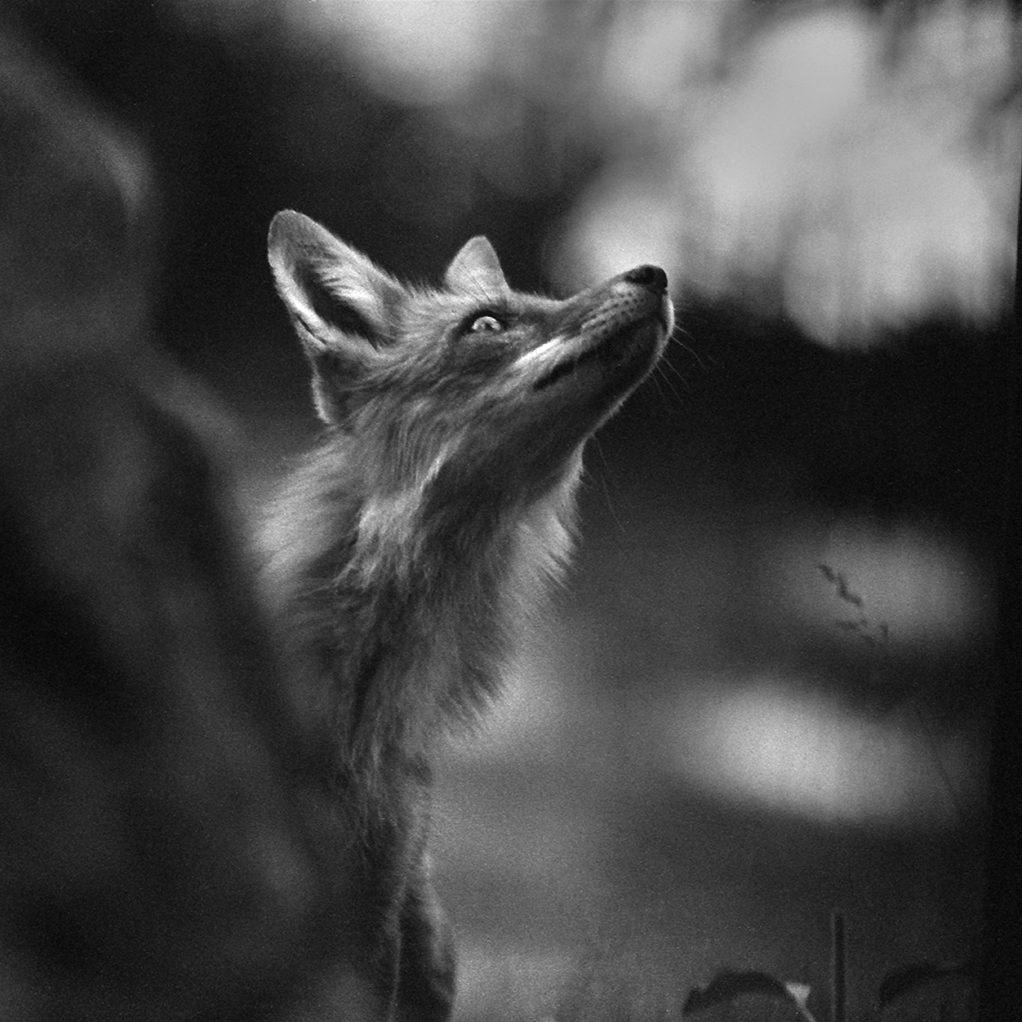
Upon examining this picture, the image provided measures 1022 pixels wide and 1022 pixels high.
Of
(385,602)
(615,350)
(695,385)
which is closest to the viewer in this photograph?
(385,602)

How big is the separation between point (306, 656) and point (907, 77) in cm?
173

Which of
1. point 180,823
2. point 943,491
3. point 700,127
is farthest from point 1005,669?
point 180,823

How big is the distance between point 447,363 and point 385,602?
0.42 meters

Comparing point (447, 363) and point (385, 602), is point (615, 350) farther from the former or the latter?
point (385, 602)

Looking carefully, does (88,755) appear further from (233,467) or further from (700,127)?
(700,127)

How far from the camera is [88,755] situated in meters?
1.89

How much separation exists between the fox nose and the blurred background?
90 millimetres

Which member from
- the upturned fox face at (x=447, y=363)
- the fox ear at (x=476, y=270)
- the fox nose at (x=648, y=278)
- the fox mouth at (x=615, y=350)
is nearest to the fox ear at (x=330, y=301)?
the upturned fox face at (x=447, y=363)

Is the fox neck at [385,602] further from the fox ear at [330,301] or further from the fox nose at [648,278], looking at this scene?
the fox nose at [648,278]

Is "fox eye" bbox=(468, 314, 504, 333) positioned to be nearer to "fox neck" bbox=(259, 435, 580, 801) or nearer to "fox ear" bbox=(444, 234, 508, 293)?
"fox ear" bbox=(444, 234, 508, 293)

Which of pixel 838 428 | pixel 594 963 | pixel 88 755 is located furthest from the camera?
pixel 838 428

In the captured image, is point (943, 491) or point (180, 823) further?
point (943, 491)

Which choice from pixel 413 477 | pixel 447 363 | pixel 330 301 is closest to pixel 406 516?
pixel 413 477

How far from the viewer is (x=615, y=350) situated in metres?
2.21
